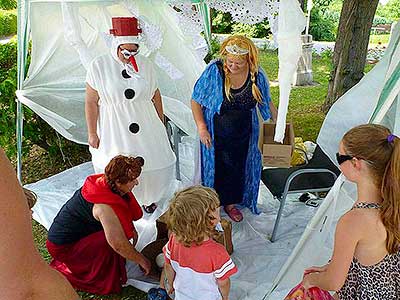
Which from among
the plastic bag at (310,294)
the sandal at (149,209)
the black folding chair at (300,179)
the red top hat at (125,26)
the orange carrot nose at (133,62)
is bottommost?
the sandal at (149,209)

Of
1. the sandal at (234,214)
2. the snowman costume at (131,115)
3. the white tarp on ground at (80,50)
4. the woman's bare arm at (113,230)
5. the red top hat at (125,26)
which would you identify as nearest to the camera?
the woman's bare arm at (113,230)

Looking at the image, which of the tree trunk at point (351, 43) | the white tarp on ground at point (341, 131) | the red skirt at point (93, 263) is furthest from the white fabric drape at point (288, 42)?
the tree trunk at point (351, 43)

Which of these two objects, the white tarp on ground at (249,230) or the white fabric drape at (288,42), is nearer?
the white fabric drape at (288,42)

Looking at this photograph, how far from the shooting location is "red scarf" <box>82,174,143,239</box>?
8.27 ft

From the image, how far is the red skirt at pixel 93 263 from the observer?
271 cm

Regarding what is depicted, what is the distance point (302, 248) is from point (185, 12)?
2.03 m

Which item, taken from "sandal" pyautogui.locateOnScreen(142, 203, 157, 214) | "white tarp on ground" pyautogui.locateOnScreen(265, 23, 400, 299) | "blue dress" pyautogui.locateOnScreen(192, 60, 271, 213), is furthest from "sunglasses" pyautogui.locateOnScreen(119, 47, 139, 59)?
"white tarp on ground" pyautogui.locateOnScreen(265, 23, 400, 299)

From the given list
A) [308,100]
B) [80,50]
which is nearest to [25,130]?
[80,50]

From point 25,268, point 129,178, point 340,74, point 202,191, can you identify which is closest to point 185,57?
point 129,178

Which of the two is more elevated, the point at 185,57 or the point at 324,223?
the point at 185,57

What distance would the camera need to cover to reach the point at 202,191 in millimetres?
2080

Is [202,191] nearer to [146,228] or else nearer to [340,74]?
[146,228]

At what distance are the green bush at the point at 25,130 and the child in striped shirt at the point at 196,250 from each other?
271 cm

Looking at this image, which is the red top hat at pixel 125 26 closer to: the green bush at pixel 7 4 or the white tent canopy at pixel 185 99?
the white tent canopy at pixel 185 99
